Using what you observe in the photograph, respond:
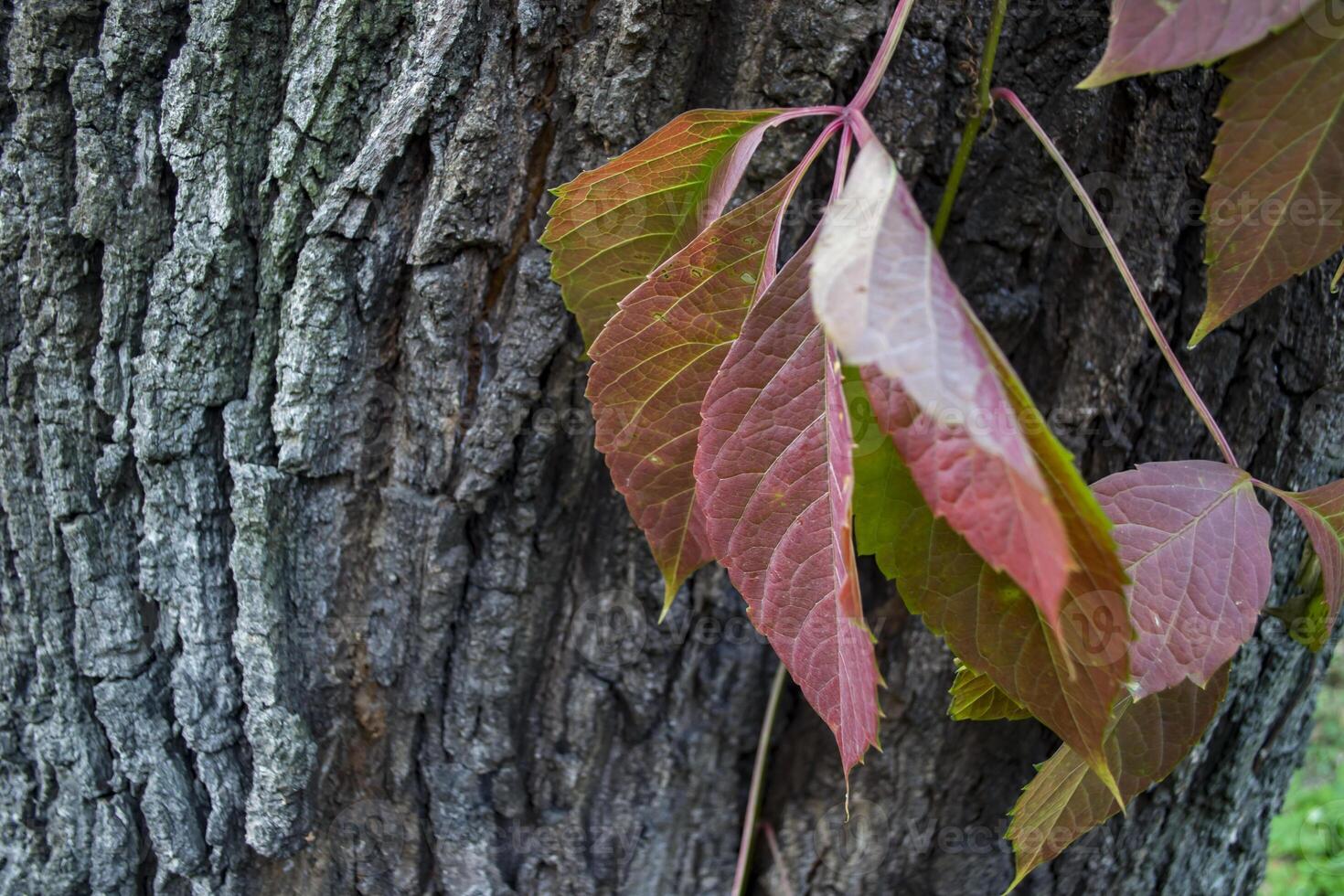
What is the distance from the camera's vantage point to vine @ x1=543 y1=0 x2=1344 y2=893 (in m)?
0.44

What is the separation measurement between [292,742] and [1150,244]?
116 cm

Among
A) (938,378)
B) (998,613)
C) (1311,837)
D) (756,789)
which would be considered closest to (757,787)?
(756,789)

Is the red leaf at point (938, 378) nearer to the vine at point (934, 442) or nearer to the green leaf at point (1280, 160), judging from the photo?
the vine at point (934, 442)

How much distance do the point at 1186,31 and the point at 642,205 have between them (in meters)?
0.45

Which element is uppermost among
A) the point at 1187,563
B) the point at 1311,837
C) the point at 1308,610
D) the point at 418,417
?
the point at 418,417

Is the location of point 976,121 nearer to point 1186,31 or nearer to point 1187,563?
point 1186,31

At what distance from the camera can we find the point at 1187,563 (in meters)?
0.68

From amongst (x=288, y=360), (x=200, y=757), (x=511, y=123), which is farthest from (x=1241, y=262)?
(x=200, y=757)

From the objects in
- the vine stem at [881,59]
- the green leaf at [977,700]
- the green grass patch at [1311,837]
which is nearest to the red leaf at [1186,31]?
the vine stem at [881,59]

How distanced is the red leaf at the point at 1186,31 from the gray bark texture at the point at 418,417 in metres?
0.38

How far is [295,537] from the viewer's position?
99 centimetres

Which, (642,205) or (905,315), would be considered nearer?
(905,315)

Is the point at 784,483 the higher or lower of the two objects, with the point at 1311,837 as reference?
higher

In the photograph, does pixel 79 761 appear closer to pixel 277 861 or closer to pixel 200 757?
pixel 200 757
